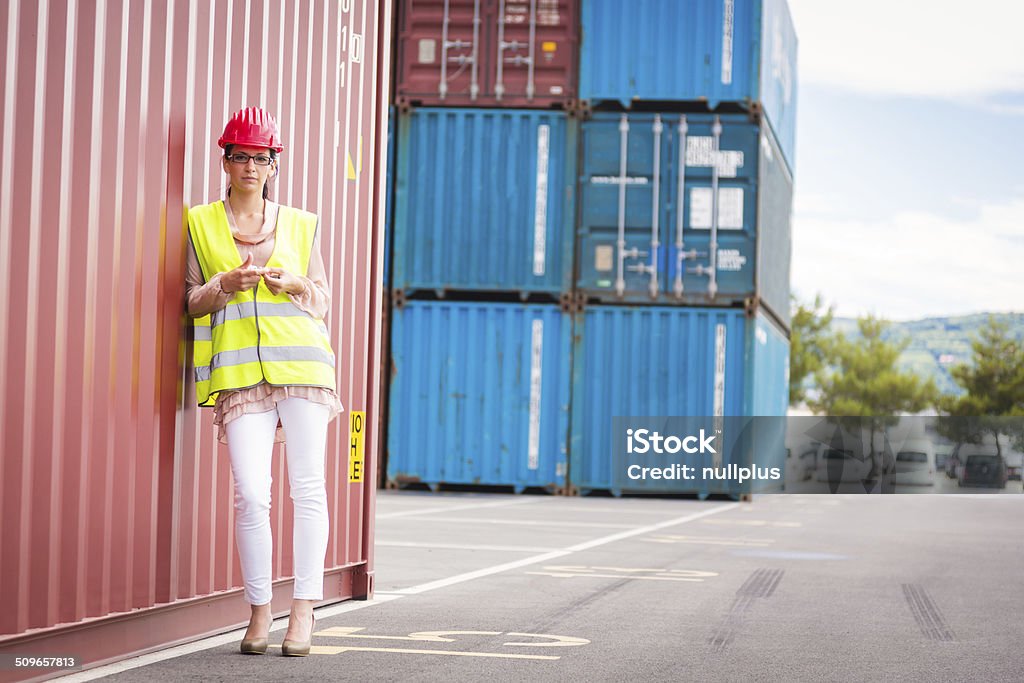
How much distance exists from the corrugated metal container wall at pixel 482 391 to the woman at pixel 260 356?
1355cm

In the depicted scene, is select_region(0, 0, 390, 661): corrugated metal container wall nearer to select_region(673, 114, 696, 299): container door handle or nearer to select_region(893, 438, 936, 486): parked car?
select_region(673, 114, 696, 299): container door handle

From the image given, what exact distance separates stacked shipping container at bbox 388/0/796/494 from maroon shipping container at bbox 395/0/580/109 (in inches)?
1.1

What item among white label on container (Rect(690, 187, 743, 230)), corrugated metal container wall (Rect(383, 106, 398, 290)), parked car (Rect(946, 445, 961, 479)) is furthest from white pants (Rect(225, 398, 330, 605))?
parked car (Rect(946, 445, 961, 479))

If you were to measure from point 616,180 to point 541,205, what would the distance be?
1008mm

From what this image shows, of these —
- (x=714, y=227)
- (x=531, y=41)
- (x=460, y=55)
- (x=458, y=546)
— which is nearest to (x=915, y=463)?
(x=714, y=227)

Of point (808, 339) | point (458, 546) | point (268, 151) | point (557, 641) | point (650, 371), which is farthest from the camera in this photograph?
point (808, 339)

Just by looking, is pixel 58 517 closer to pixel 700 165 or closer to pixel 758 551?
pixel 758 551

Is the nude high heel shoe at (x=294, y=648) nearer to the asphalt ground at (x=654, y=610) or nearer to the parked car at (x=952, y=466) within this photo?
the asphalt ground at (x=654, y=610)

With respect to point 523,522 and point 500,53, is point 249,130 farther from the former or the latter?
point 500,53

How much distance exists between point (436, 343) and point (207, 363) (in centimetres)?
1379

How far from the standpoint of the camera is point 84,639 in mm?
4762

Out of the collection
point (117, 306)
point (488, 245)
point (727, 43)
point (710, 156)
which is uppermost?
point (727, 43)

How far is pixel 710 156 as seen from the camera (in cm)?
1872

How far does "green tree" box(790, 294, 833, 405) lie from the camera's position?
2911 inches
